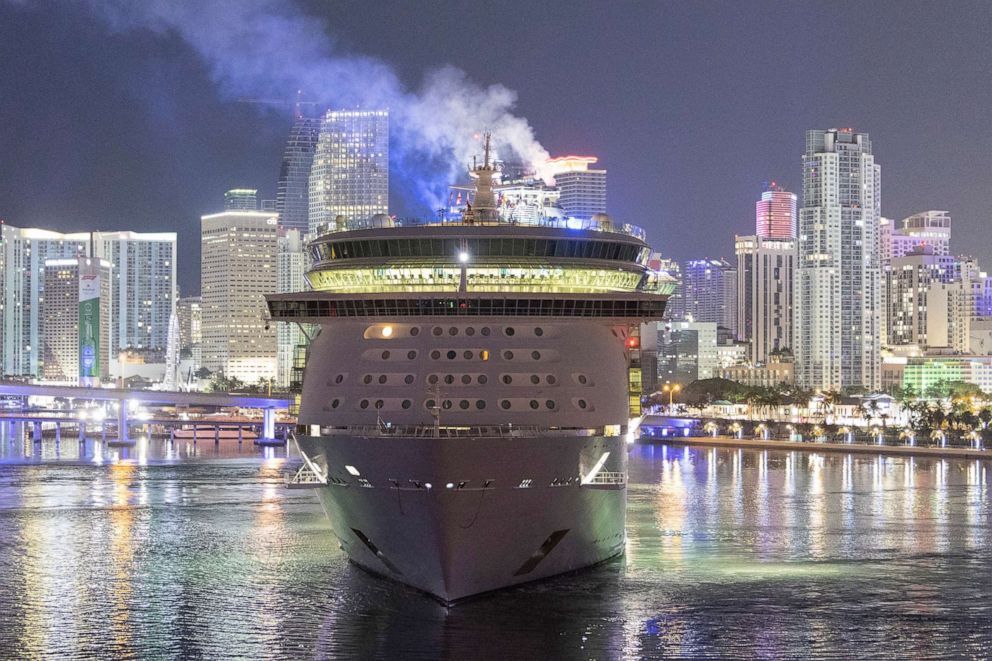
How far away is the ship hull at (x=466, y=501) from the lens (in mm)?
31000

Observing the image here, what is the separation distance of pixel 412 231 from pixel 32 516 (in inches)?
1051

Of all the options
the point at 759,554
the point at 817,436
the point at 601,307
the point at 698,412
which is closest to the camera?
the point at 601,307

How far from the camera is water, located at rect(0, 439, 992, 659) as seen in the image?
30.6 m

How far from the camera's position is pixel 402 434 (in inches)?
1255

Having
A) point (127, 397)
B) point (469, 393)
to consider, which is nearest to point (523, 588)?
point (469, 393)

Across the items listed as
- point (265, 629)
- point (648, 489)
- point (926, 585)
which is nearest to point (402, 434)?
point (265, 629)

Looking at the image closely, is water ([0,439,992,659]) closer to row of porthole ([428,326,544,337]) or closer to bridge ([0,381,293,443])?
row of porthole ([428,326,544,337])

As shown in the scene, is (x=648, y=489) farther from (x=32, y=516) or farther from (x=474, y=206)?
(x=474, y=206)

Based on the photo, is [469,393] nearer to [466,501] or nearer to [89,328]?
[466,501]

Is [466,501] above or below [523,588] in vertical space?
above

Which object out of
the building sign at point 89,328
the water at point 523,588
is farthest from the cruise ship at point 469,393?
the building sign at point 89,328

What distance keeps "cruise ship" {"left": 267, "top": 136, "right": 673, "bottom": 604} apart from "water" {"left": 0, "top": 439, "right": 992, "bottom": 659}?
1.39m

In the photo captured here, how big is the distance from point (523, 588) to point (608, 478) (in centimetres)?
345

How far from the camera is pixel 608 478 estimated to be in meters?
34.8
